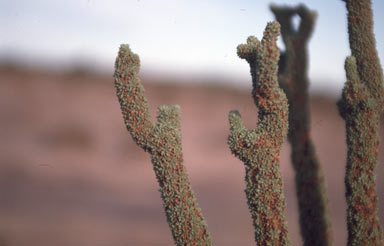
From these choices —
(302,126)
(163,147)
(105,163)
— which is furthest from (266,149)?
(105,163)

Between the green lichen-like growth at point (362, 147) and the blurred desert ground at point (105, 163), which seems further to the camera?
the blurred desert ground at point (105, 163)

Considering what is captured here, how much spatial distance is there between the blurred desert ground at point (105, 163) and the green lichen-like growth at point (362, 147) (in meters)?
5.64

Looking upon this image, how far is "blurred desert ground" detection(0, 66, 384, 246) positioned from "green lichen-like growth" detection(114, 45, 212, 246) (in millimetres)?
5859

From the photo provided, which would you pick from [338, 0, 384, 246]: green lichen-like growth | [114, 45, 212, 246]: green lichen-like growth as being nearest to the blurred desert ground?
[338, 0, 384, 246]: green lichen-like growth

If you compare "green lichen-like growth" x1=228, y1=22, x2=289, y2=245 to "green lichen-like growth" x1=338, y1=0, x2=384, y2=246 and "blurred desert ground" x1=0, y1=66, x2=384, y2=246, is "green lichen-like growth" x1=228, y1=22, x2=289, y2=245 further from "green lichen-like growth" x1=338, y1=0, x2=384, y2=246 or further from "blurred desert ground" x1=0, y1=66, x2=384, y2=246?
"blurred desert ground" x1=0, y1=66, x2=384, y2=246

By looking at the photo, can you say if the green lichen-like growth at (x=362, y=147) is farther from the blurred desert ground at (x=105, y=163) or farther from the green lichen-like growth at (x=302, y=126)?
the blurred desert ground at (x=105, y=163)

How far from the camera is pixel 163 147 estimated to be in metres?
2.21

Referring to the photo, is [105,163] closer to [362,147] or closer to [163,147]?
[163,147]

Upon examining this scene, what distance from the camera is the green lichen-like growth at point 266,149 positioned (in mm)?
2125

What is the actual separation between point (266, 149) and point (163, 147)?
0.53 meters

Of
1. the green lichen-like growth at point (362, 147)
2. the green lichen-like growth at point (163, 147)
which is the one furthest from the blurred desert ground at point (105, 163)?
the green lichen-like growth at point (163, 147)

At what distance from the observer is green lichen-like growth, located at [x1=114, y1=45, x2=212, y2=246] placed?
7.22 ft

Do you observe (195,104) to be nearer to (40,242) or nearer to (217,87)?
(217,87)

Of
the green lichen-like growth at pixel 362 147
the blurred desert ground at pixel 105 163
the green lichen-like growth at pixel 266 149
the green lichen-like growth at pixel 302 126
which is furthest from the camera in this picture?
the blurred desert ground at pixel 105 163
